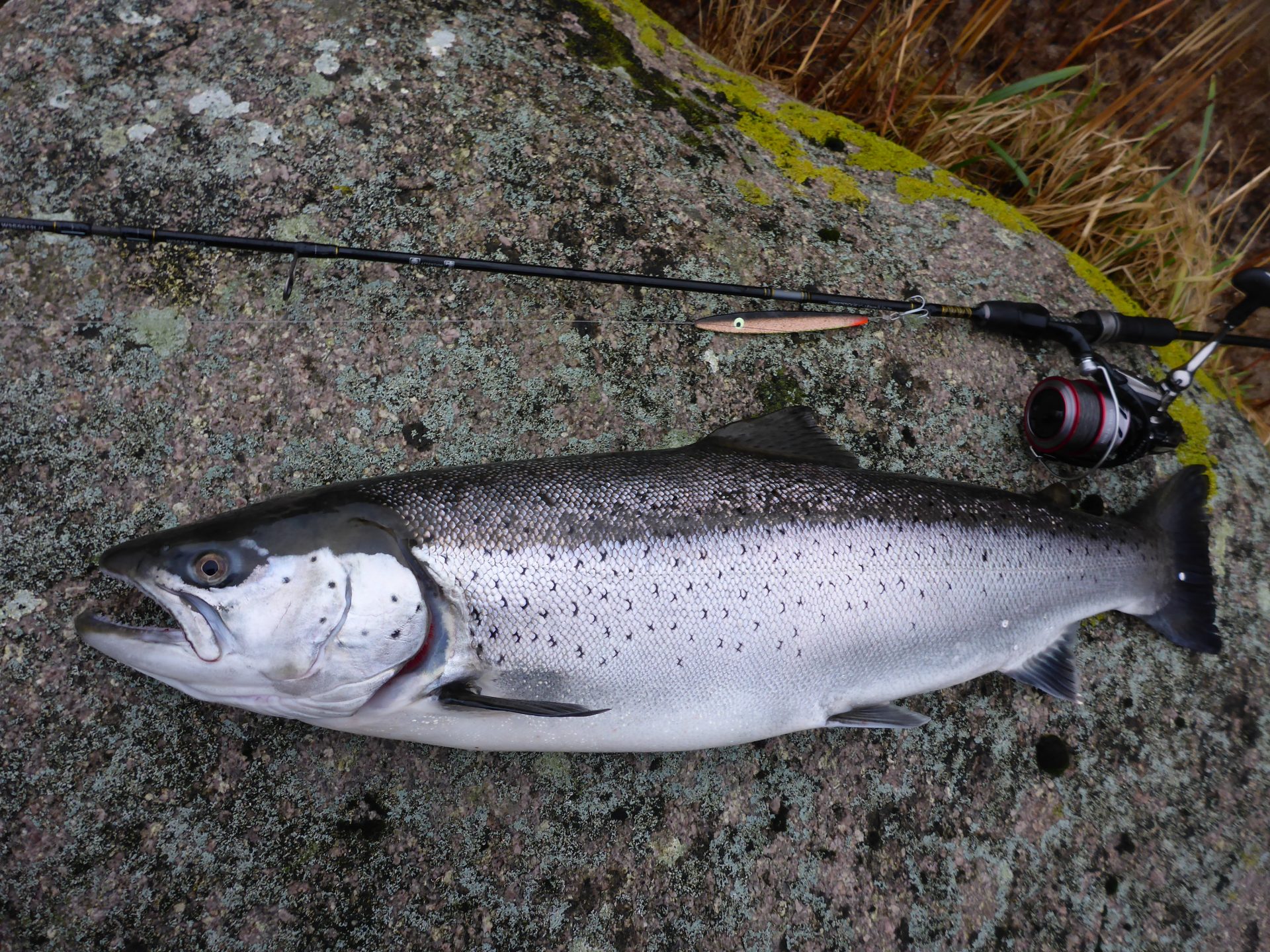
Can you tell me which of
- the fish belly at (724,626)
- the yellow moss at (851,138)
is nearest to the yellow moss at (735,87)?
the yellow moss at (851,138)

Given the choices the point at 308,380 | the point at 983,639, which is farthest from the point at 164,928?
the point at 983,639

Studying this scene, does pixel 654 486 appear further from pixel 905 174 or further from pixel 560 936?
pixel 905 174

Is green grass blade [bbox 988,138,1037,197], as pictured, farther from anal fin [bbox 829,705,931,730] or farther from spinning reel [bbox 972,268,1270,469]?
anal fin [bbox 829,705,931,730]

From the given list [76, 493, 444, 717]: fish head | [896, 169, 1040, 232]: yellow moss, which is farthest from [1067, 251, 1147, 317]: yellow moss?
[76, 493, 444, 717]: fish head

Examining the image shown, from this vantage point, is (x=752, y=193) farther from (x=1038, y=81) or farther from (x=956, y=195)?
(x=1038, y=81)

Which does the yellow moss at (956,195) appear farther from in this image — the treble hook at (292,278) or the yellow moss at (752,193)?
the treble hook at (292,278)

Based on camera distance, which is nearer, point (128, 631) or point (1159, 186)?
point (128, 631)

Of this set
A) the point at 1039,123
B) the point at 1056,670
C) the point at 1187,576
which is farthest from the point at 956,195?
the point at 1056,670
